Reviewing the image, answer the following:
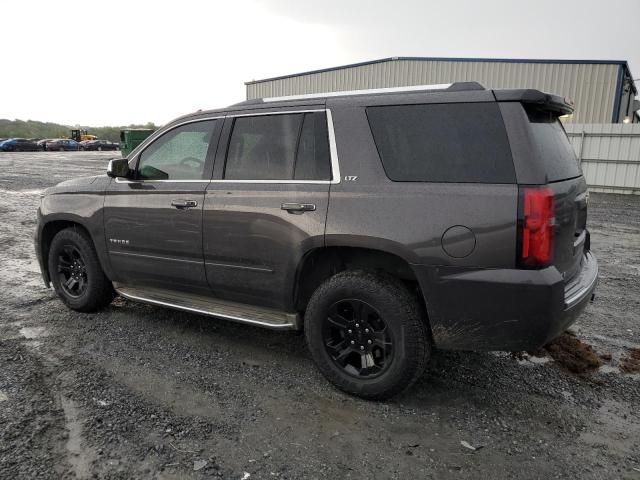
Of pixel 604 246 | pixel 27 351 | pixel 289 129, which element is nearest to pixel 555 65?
pixel 604 246

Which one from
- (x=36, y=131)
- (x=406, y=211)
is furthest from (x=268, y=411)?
(x=36, y=131)

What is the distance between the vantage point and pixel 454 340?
3047 millimetres

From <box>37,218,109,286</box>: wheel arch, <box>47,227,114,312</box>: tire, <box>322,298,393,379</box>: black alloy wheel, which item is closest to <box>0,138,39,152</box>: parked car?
<box>37,218,109,286</box>: wheel arch

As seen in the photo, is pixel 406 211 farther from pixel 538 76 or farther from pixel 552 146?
pixel 538 76

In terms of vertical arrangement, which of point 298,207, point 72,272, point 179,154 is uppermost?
Result: point 179,154

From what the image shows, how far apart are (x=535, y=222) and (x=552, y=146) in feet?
2.22

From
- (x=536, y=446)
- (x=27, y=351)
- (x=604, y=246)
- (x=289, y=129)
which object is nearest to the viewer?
(x=536, y=446)

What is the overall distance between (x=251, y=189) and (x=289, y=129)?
50 centimetres

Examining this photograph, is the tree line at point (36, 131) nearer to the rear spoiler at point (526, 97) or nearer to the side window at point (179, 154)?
the side window at point (179, 154)

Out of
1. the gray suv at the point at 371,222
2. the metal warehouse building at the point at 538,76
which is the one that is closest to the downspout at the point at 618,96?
the metal warehouse building at the point at 538,76

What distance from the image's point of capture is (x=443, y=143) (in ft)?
9.95

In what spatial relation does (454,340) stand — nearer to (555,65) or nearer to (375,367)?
(375,367)

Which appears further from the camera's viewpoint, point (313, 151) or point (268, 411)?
point (313, 151)

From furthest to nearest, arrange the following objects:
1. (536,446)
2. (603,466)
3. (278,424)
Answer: (278,424) → (536,446) → (603,466)
